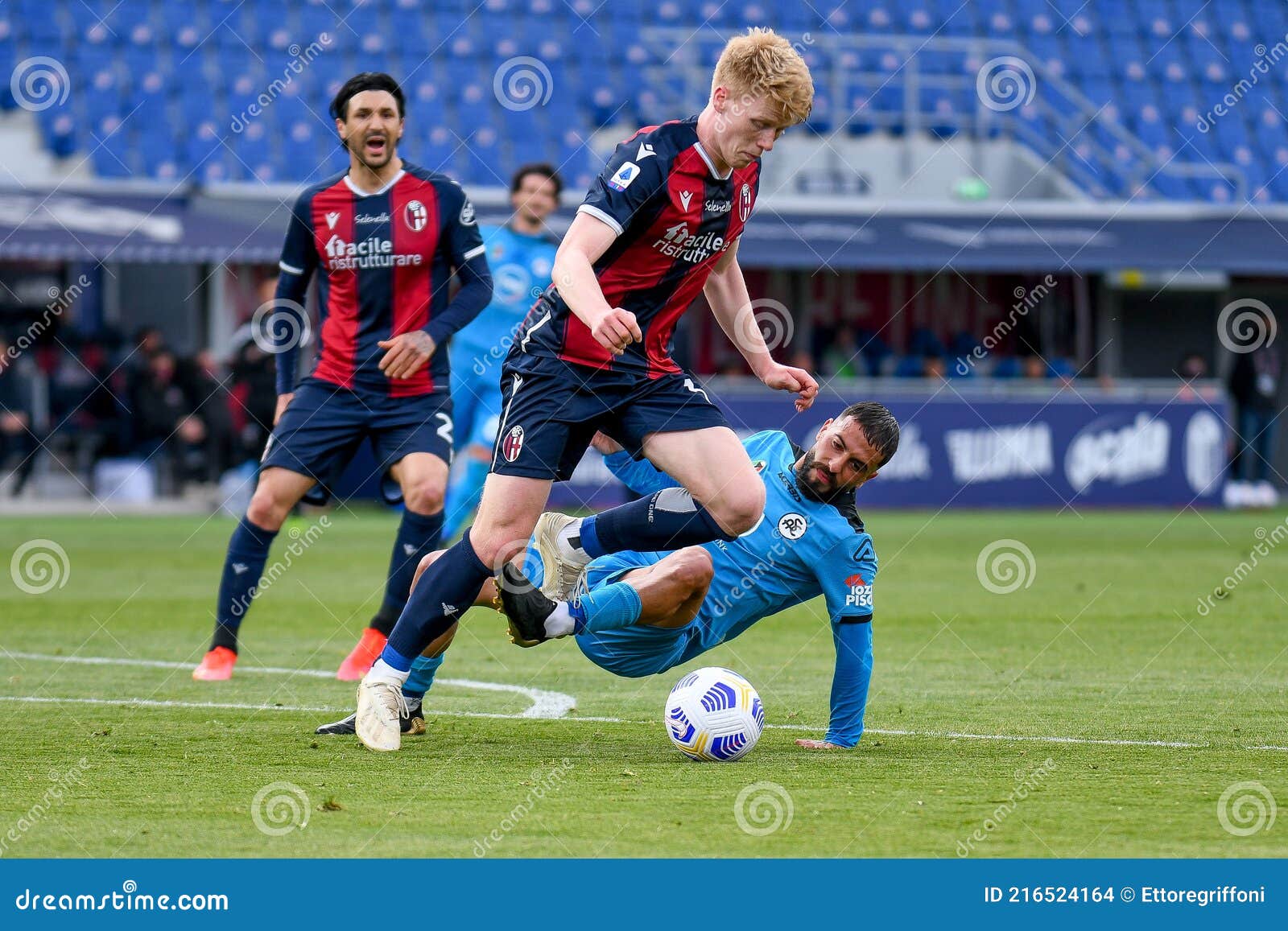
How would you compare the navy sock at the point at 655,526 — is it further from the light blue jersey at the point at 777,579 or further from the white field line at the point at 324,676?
the white field line at the point at 324,676

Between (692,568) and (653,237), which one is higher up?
(653,237)

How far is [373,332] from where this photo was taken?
687cm

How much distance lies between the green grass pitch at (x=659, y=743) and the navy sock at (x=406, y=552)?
37 cm

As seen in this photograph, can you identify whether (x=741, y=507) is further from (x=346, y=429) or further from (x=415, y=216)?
(x=415, y=216)

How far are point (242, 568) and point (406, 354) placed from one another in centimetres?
117

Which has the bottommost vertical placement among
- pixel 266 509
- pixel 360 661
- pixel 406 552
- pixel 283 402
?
pixel 360 661

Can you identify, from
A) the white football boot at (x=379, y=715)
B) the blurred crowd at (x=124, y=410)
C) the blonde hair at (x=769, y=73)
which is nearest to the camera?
the blonde hair at (x=769, y=73)

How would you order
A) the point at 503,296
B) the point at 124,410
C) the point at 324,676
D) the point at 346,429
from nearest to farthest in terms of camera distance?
the point at 346,429 < the point at 324,676 < the point at 503,296 < the point at 124,410

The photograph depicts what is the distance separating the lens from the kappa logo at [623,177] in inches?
191

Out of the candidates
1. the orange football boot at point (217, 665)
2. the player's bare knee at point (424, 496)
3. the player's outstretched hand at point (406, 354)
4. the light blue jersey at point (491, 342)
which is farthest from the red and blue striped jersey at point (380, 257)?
the light blue jersey at point (491, 342)

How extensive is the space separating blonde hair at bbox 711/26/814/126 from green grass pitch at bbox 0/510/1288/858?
188cm

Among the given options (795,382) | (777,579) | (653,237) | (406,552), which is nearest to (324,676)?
(406,552)

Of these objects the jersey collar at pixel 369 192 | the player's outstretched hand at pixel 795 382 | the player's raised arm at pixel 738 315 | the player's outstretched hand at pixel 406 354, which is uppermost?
the jersey collar at pixel 369 192
